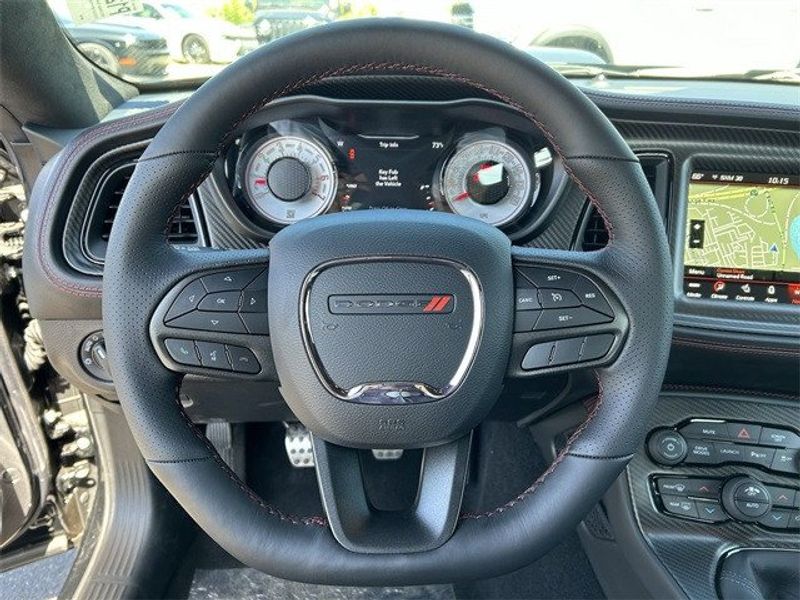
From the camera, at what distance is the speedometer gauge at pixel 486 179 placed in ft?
4.58

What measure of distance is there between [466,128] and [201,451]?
0.73 metres

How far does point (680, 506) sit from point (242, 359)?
3.27 feet

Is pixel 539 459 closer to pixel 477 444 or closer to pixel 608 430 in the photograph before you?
pixel 477 444

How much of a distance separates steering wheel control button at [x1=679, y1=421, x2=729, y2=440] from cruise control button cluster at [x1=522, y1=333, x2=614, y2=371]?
26.4 inches

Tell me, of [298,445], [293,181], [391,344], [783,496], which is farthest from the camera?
[298,445]

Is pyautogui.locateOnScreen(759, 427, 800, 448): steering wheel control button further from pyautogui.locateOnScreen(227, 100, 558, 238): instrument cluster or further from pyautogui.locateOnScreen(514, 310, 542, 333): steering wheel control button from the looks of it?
pyautogui.locateOnScreen(514, 310, 542, 333): steering wheel control button

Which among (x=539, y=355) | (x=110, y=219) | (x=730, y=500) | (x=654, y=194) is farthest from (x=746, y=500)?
(x=110, y=219)

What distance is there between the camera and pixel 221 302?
1059mm

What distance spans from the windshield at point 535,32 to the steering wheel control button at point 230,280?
0.56m

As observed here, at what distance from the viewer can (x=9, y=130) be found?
144 cm

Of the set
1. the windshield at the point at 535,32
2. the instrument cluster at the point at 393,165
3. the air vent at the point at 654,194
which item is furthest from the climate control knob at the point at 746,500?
the windshield at the point at 535,32

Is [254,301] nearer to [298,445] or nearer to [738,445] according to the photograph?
[298,445]

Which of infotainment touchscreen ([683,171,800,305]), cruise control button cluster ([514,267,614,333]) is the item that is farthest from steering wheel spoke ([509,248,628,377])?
infotainment touchscreen ([683,171,800,305])

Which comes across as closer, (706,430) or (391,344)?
(391,344)
